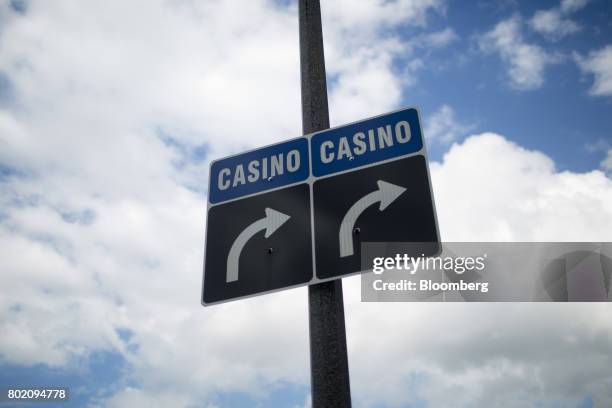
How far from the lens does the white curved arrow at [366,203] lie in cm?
265

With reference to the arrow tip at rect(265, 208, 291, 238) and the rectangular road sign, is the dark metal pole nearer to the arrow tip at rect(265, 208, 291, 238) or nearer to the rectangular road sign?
the rectangular road sign

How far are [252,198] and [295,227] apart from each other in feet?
1.51

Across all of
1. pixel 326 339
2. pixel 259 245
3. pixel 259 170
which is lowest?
pixel 326 339

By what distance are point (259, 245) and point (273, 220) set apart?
0.18 meters

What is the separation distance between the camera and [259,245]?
9.37ft

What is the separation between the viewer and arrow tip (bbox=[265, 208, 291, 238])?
2865mm

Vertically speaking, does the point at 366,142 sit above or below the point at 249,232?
above

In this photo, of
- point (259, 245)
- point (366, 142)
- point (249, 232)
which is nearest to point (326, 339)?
point (259, 245)

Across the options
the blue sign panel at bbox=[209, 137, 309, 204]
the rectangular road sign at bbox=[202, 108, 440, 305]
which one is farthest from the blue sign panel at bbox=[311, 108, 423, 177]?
the blue sign panel at bbox=[209, 137, 309, 204]

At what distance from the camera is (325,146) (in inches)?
121

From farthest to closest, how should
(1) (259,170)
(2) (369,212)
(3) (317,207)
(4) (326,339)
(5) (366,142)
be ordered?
(1) (259,170) < (5) (366,142) < (3) (317,207) < (2) (369,212) < (4) (326,339)

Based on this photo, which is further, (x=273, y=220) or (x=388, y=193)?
(x=273, y=220)

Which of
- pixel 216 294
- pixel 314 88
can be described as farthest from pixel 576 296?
pixel 216 294

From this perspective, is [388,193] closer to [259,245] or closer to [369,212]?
[369,212]
